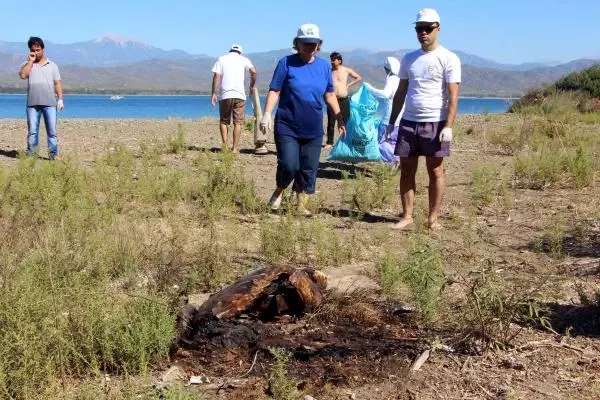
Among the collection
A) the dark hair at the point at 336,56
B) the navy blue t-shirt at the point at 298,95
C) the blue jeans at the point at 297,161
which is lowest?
the blue jeans at the point at 297,161

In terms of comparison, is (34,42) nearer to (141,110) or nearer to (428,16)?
(428,16)

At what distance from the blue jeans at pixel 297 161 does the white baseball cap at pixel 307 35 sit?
2.87ft

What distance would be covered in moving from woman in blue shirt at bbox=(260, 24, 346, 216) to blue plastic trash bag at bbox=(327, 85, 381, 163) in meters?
2.61

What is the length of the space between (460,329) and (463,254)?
5.87ft

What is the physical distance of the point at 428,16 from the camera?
634cm

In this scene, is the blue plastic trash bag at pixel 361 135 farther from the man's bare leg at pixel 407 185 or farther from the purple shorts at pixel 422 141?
the purple shorts at pixel 422 141

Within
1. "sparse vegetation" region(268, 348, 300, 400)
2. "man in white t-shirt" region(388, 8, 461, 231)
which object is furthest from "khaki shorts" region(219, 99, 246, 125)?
"sparse vegetation" region(268, 348, 300, 400)

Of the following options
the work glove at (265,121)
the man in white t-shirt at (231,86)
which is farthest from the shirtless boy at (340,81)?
the work glove at (265,121)

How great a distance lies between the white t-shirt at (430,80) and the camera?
648 cm

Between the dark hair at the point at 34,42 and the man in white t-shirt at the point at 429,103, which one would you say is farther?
the dark hair at the point at 34,42

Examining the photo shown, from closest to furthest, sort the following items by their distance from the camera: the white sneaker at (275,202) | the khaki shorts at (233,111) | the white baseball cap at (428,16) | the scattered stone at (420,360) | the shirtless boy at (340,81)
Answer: the scattered stone at (420,360) → the white baseball cap at (428,16) → the white sneaker at (275,202) → the khaki shorts at (233,111) → the shirtless boy at (340,81)

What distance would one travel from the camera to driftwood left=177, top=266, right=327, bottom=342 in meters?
4.09

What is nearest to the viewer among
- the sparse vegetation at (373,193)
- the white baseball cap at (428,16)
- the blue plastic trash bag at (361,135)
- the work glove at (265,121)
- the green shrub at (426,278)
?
the green shrub at (426,278)

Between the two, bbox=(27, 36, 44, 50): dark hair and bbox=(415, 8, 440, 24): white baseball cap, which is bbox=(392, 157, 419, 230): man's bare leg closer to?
bbox=(415, 8, 440, 24): white baseball cap
